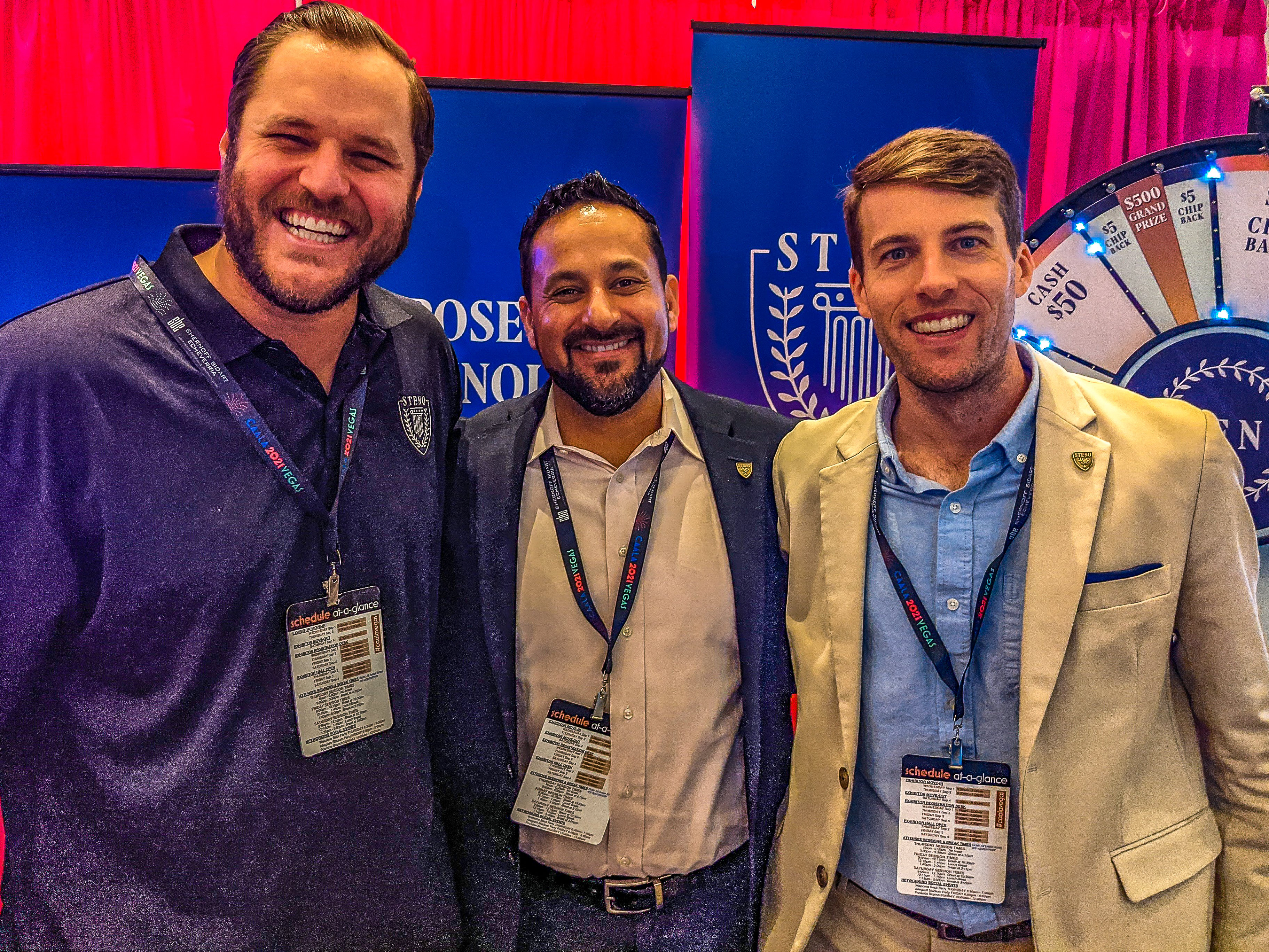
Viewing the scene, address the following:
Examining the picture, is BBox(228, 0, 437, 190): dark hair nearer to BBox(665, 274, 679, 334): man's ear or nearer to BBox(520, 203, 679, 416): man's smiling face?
BBox(520, 203, 679, 416): man's smiling face

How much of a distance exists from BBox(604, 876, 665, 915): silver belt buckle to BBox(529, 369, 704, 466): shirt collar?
3.25 ft

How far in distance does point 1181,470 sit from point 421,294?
234 cm

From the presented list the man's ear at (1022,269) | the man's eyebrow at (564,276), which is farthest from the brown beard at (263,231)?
the man's ear at (1022,269)

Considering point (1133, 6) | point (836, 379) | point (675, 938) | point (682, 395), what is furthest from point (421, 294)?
point (1133, 6)

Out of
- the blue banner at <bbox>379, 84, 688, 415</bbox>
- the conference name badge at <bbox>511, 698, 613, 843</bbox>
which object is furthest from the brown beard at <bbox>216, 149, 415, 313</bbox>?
the blue banner at <bbox>379, 84, 688, 415</bbox>

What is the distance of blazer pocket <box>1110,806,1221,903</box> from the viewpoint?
1.52 metres

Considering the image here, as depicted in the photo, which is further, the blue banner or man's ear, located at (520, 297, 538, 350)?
the blue banner

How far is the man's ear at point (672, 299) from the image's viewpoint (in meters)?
2.18

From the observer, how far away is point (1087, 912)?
1.52 metres

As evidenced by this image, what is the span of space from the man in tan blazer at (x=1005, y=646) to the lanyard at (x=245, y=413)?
104 cm

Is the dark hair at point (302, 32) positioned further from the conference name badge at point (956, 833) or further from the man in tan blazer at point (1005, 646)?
the conference name badge at point (956, 833)

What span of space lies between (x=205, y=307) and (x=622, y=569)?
1.06 meters

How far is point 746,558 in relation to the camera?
193 centimetres

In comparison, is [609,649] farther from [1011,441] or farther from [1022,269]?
[1022,269]
